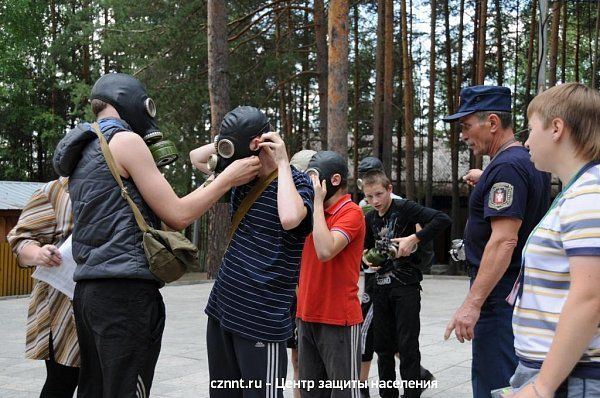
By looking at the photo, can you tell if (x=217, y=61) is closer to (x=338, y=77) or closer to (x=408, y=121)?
(x=338, y=77)

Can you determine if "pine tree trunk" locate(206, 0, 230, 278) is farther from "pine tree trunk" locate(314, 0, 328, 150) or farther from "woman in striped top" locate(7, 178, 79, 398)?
"woman in striped top" locate(7, 178, 79, 398)

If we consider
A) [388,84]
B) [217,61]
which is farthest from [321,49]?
[217,61]

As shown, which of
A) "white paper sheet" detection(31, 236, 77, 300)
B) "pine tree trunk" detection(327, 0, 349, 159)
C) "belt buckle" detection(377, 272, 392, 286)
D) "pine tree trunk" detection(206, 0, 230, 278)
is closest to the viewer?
"white paper sheet" detection(31, 236, 77, 300)

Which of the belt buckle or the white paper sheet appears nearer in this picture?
the white paper sheet

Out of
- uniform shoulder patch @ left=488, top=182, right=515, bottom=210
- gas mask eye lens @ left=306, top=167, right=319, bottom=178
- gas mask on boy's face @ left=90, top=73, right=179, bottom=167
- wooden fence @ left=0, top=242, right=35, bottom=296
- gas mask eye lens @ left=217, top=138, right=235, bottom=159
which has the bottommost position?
wooden fence @ left=0, top=242, right=35, bottom=296

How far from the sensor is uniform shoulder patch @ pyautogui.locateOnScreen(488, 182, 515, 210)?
3.67 m

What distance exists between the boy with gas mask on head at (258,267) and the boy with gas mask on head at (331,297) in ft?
3.12

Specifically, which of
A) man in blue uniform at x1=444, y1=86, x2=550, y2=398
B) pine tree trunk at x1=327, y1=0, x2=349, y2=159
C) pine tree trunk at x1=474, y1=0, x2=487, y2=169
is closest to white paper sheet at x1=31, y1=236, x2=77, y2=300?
man in blue uniform at x1=444, y1=86, x2=550, y2=398

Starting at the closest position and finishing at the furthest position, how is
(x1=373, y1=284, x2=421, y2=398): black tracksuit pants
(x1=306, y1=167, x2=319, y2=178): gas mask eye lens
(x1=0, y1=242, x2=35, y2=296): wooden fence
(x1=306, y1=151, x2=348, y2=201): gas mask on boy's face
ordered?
(x1=306, y1=167, x2=319, y2=178): gas mask eye lens → (x1=306, y1=151, x2=348, y2=201): gas mask on boy's face → (x1=373, y1=284, x2=421, y2=398): black tracksuit pants → (x1=0, y1=242, x2=35, y2=296): wooden fence

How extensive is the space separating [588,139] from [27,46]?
36192mm

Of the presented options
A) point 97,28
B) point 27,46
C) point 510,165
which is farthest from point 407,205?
point 27,46

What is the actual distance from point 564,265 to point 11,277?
17789 millimetres

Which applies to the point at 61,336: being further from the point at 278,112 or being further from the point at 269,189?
the point at 278,112

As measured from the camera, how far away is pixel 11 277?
17.9 metres
